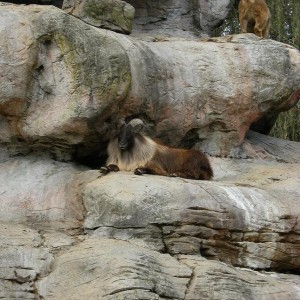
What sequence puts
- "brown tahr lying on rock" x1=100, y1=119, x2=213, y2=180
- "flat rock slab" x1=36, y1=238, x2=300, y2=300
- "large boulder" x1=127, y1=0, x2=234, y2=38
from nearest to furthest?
"flat rock slab" x1=36, y1=238, x2=300, y2=300
"brown tahr lying on rock" x1=100, y1=119, x2=213, y2=180
"large boulder" x1=127, y1=0, x2=234, y2=38

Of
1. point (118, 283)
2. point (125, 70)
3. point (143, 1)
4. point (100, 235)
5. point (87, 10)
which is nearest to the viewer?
point (118, 283)

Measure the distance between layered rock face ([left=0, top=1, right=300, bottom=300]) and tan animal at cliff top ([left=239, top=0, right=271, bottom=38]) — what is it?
3.79 feet

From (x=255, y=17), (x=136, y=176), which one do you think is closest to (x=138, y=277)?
(x=136, y=176)

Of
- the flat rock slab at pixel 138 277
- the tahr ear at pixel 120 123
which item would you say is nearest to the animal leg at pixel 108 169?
the tahr ear at pixel 120 123

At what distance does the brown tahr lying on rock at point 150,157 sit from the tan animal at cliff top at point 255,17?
338 cm

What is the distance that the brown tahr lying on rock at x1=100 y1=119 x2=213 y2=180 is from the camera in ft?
39.9

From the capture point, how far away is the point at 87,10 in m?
13.0

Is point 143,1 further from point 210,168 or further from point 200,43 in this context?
point 210,168

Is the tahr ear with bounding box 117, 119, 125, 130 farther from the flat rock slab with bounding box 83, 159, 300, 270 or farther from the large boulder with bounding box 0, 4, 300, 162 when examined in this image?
the flat rock slab with bounding box 83, 159, 300, 270

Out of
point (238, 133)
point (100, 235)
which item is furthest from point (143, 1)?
point (100, 235)

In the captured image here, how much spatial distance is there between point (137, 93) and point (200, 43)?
1859 mm

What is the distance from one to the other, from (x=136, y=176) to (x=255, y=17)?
505 cm

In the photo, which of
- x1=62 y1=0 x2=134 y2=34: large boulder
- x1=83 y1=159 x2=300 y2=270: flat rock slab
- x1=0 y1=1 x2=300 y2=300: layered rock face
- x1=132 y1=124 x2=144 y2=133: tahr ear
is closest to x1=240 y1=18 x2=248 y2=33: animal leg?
x1=0 y1=1 x2=300 y2=300: layered rock face

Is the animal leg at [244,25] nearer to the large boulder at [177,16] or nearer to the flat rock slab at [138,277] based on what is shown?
the large boulder at [177,16]
